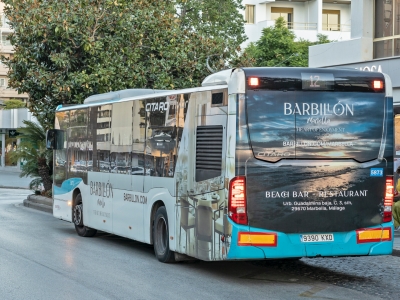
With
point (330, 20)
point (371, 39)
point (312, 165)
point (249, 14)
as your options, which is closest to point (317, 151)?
point (312, 165)

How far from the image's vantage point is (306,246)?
11133 millimetres

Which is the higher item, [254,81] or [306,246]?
[254,81]

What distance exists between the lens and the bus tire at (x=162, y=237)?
518 inches

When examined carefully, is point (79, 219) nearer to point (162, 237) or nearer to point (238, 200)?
point (162, 237)

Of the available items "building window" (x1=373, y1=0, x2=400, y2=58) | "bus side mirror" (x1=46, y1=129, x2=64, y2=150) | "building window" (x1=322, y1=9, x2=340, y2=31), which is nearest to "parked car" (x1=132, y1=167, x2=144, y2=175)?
"bus side mirror" (x1=46, y1=129, x2=64, y2=150)

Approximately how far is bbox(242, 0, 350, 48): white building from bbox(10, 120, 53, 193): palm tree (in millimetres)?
38987

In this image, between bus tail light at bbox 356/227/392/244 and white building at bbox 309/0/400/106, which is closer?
bus tail light at bbox 356/227/392/244

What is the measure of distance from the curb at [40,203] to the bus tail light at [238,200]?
49.4 feet

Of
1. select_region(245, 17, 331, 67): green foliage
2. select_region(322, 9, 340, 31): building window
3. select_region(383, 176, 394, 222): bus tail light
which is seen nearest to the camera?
select_region(383, 176, 394, 222): bus tail light

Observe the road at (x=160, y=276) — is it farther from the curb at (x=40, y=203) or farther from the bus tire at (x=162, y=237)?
the curb at (x=40, y=203)

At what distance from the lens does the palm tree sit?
2747 cm

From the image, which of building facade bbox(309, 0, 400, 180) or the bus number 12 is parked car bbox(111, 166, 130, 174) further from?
building facade bbox(309, 0, 400, 180)

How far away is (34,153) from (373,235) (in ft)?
59.1

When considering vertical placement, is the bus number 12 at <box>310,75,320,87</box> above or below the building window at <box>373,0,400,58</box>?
below
